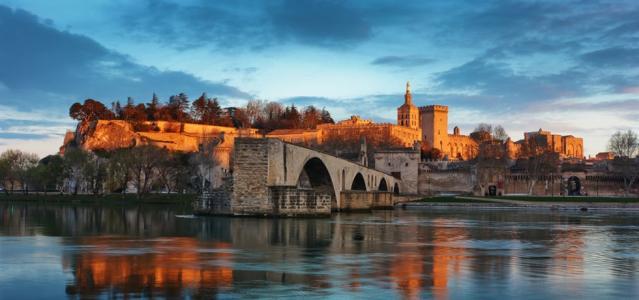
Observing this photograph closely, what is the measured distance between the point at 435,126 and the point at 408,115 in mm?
7211

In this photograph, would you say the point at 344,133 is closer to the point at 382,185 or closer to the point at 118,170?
the point at 382,185

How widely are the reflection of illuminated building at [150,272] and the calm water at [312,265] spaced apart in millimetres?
21

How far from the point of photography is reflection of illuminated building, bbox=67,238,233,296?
1262 centimetres

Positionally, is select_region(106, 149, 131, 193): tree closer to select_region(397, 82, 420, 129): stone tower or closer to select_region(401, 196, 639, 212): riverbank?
select_region(401, 196, 639, 212): riverbank

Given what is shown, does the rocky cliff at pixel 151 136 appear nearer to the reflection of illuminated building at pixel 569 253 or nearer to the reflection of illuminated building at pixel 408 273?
the reflection of illuminated building at pixel 569 253

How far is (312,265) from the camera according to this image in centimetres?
1650

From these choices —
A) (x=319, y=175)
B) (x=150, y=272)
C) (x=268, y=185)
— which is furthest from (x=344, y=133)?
(x=150, y=272)

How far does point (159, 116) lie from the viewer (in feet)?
442

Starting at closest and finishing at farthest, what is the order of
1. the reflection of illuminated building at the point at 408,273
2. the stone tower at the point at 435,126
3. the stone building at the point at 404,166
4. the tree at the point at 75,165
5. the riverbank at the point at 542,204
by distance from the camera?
the reflection of illuminated building at the point at 408,273, the riverbank at the point at 542,204, the tree at the point at 75,165, the stone building at the point at 404,166, the stone tower at the point at 435,126

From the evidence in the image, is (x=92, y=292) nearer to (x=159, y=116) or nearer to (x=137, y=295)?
(x=137, y=295)

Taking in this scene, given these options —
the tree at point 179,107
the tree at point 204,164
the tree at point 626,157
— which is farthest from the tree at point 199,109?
the tree at point 626,157

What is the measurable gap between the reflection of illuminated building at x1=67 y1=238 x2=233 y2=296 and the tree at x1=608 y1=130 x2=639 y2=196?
8574 cm

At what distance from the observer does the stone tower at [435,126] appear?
543ft

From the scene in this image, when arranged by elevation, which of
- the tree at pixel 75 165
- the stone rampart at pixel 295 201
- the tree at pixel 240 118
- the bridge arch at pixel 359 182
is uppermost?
the tree at pixel 240 118
